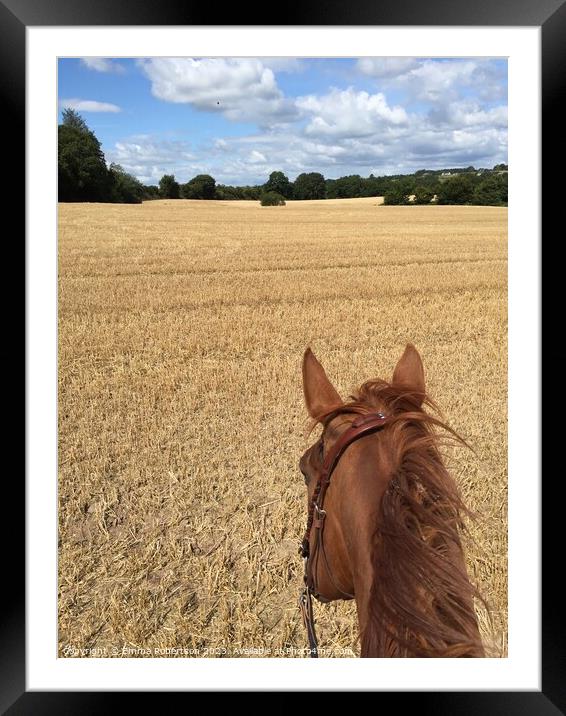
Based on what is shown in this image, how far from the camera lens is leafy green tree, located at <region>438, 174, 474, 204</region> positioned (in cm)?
2316

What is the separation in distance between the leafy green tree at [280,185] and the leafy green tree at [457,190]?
334 inches

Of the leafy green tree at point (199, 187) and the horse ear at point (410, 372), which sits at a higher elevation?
the leafy green tree at point (199, 187)

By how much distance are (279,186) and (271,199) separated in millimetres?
2186

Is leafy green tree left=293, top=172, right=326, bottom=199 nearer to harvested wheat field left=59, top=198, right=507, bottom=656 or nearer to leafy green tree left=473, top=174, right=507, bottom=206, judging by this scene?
leafy green tree left=473, top=174, right=507, bottom=206

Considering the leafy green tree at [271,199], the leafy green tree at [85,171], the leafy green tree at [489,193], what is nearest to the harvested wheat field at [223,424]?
the leafy green tree at [489,193]

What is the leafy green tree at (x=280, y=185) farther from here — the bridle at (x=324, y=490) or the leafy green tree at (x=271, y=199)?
the bridle at (x=324, y=490)

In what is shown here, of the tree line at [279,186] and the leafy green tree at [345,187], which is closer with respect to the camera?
the tree line at [279,186]

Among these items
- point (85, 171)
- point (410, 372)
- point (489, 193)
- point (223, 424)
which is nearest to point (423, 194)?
point (489, 193)

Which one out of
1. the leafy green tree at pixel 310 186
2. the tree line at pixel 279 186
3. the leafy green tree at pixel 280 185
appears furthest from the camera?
the leafy green tree at pixel 310 186

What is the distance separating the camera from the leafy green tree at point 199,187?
96.4 feet

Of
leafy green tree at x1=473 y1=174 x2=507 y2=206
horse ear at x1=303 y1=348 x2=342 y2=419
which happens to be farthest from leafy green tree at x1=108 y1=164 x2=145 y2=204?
horse ear at x1=303 y1=348 x2=342 y2=419

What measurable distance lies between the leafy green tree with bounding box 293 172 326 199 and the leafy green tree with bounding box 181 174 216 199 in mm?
4722

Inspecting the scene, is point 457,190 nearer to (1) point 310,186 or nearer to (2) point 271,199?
(1) point 310,186

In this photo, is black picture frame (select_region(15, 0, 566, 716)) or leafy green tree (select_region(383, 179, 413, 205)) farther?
leafy green tree (select_region(383, 179, 413, 205))
